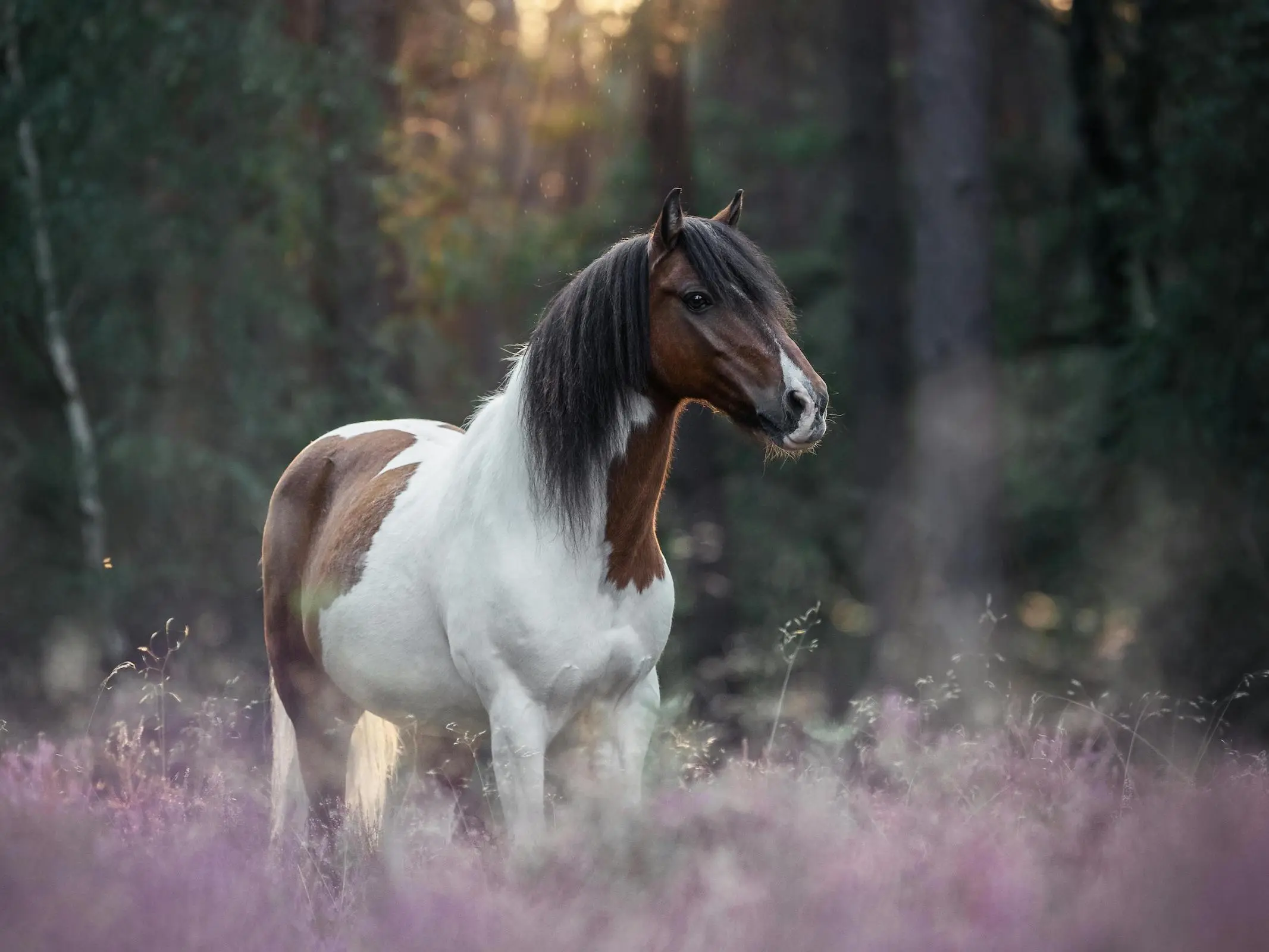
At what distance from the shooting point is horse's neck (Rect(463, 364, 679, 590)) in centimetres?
435

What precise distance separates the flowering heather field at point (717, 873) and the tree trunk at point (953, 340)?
572 cm

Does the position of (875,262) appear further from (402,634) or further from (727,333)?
(727,333)

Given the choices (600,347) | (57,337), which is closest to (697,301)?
(600,347)

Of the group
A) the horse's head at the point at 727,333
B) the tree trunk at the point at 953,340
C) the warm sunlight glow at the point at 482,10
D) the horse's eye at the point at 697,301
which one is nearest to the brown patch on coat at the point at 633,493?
the horse's head at the point at 727,333

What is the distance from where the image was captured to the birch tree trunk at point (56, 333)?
42.3 ft

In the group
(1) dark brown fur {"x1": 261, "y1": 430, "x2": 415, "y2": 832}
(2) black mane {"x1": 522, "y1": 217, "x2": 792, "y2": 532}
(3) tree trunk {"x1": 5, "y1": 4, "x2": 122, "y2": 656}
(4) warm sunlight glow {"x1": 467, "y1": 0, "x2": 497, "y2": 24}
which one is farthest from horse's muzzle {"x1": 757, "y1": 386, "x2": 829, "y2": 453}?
(4) warm sunlight glow {"x1": 467, "y1": 0, "x2": 497, "y2": 24}

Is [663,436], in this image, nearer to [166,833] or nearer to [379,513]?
[379,513]

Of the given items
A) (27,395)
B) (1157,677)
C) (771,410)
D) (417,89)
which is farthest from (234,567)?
(771,410)

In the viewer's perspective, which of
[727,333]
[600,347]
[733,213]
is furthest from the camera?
[733,213]

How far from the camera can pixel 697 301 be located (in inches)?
165

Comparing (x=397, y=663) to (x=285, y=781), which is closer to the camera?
(x=397, y=663)

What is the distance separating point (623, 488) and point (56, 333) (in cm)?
1034

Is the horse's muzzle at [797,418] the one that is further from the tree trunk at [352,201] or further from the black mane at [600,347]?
the tree trunk at [352,201]

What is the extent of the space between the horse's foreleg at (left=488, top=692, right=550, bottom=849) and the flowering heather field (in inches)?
6.0
